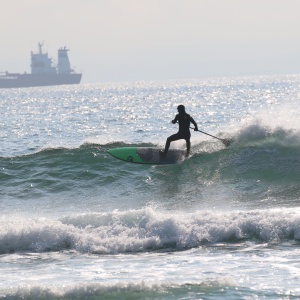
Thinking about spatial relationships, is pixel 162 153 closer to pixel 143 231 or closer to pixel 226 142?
pixel 226 142

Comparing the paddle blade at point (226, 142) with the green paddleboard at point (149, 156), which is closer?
the green paddleboard at point (149, 156)

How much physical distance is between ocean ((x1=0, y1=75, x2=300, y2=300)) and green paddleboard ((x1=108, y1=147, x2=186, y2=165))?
0.30m

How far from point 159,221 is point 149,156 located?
7.19m

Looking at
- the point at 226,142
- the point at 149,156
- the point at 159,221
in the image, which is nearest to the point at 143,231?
the point at 159,221

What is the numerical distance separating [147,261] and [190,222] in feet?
6.64

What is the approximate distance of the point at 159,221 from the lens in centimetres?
1434

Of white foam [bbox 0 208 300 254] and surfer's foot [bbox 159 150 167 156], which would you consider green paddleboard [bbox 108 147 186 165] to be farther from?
white foam [bbox 0 208 300 254]

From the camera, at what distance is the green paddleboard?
21.4 metres

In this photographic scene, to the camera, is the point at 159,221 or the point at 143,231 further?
the point at 159,221

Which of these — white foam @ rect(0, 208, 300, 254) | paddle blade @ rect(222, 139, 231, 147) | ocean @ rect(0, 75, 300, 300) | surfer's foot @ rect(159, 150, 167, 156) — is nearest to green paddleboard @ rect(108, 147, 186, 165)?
surfer's foot @ rect(159, 150, 167, 156)

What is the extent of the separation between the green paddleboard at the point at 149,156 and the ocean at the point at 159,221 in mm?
298

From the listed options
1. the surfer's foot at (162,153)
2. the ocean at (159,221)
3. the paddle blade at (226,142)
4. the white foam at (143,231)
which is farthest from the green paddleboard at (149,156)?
the white foam at (143,231)

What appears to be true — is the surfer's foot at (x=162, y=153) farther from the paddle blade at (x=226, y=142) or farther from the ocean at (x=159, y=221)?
the paddle blade at (x=226, y=142)

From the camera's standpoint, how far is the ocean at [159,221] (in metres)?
10.6
